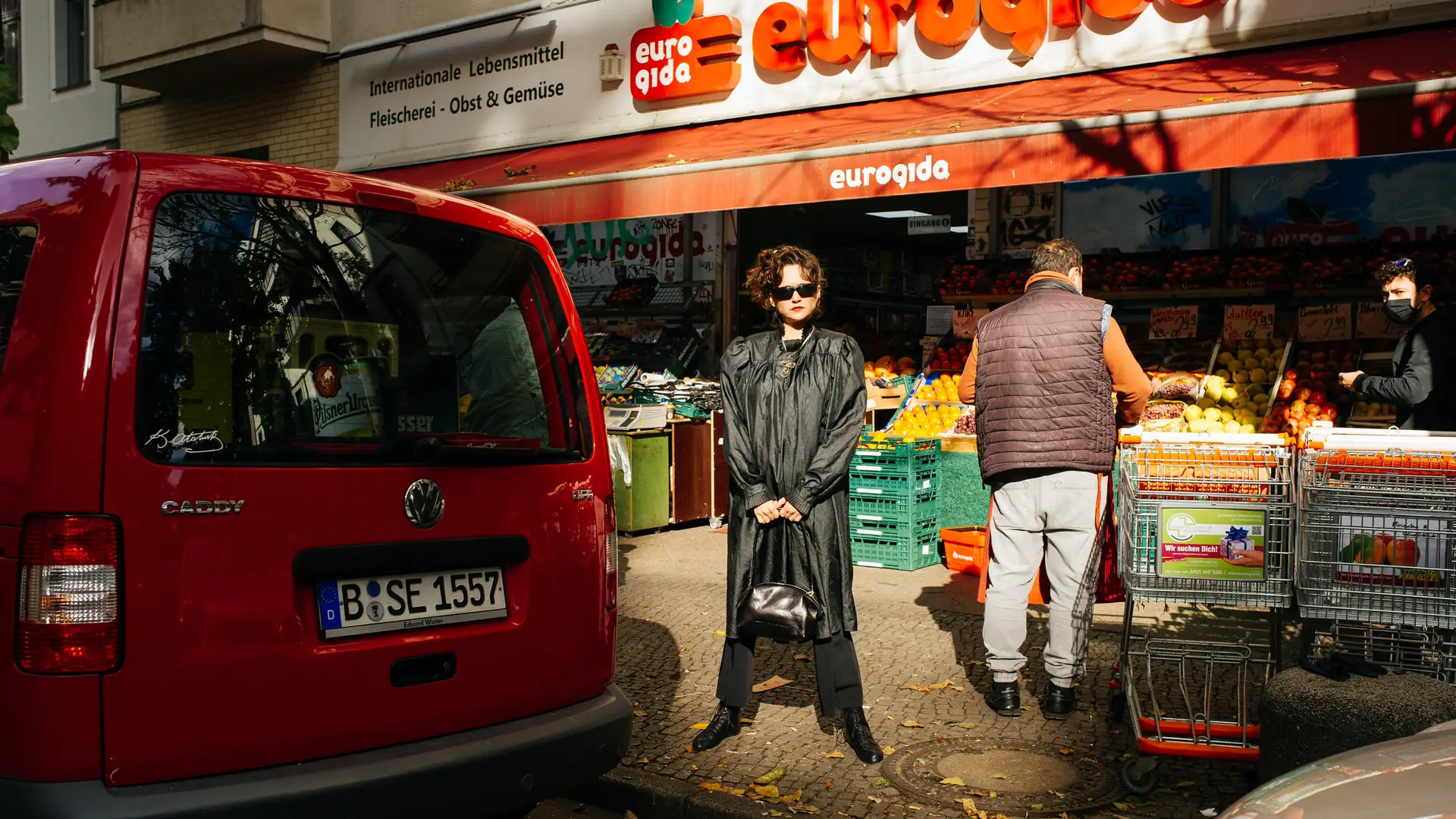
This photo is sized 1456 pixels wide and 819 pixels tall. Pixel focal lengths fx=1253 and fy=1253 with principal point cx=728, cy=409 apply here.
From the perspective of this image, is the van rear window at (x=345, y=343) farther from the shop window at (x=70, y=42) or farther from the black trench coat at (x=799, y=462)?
the shop window at (x=70, y=42)

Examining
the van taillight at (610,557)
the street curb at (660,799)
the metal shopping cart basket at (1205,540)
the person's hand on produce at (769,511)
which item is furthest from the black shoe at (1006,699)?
the van taillight at (610,557)

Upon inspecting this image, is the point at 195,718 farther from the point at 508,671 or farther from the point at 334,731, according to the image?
the point at 508,671

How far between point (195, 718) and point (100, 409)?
727mm

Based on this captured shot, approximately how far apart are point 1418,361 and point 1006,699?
9.55 feet

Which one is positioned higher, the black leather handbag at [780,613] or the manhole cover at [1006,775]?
the black leather handbag at [780,613]

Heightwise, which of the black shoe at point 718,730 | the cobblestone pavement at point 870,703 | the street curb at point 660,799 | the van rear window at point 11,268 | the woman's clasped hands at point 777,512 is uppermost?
the van rear window at point 11,268

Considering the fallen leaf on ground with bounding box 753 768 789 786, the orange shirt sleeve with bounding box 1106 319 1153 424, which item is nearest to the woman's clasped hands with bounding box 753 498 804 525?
the fallen leaf on ground with bounding box 753 768 789 786

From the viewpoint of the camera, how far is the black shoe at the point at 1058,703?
526cm

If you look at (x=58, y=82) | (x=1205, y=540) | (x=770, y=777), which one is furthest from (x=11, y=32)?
(x=1205, y=540)

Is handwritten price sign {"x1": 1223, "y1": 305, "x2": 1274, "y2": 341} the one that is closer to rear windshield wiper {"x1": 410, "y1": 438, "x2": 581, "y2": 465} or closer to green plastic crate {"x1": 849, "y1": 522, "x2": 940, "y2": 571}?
green plastic crate {"x1": 849, "y1": 522, "x2": 940, "y2": 571}

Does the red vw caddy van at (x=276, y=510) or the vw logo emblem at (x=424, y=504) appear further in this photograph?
the vw logo emblem at (x=424, y=504)

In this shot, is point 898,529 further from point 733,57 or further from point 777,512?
point 733,57

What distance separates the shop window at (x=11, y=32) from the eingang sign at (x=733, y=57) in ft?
27.5

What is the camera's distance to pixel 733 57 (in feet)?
36.8
